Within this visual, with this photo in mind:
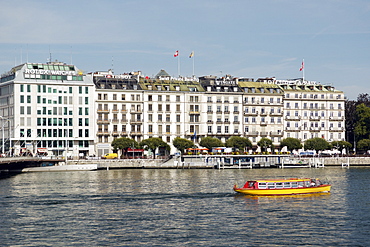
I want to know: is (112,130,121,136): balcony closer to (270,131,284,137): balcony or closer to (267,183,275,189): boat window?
(270,131,284,137): balcony

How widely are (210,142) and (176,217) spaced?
99.0 meters

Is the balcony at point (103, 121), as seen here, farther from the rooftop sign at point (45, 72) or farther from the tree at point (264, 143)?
the tree at point (264, 143)

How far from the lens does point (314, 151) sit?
168375 millimetres

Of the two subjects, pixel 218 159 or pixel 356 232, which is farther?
pixel 218 159

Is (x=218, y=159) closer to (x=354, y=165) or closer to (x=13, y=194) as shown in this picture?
(x=354, y=165)

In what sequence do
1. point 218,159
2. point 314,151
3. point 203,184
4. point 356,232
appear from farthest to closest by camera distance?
point 314,151
point 218,159
point 203,184
point 356,232

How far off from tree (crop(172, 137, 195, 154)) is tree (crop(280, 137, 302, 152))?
85.8 feet

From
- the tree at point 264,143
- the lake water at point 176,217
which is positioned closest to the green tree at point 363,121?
the tree at point 264,143

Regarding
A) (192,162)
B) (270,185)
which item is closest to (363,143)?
(192,162)

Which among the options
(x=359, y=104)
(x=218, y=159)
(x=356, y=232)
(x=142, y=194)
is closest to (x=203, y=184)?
(x=142, y=194)

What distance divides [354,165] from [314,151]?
1173 centimetres

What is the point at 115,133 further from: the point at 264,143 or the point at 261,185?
the point at 261,185

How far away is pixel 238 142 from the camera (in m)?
164

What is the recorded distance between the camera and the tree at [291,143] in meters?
169
